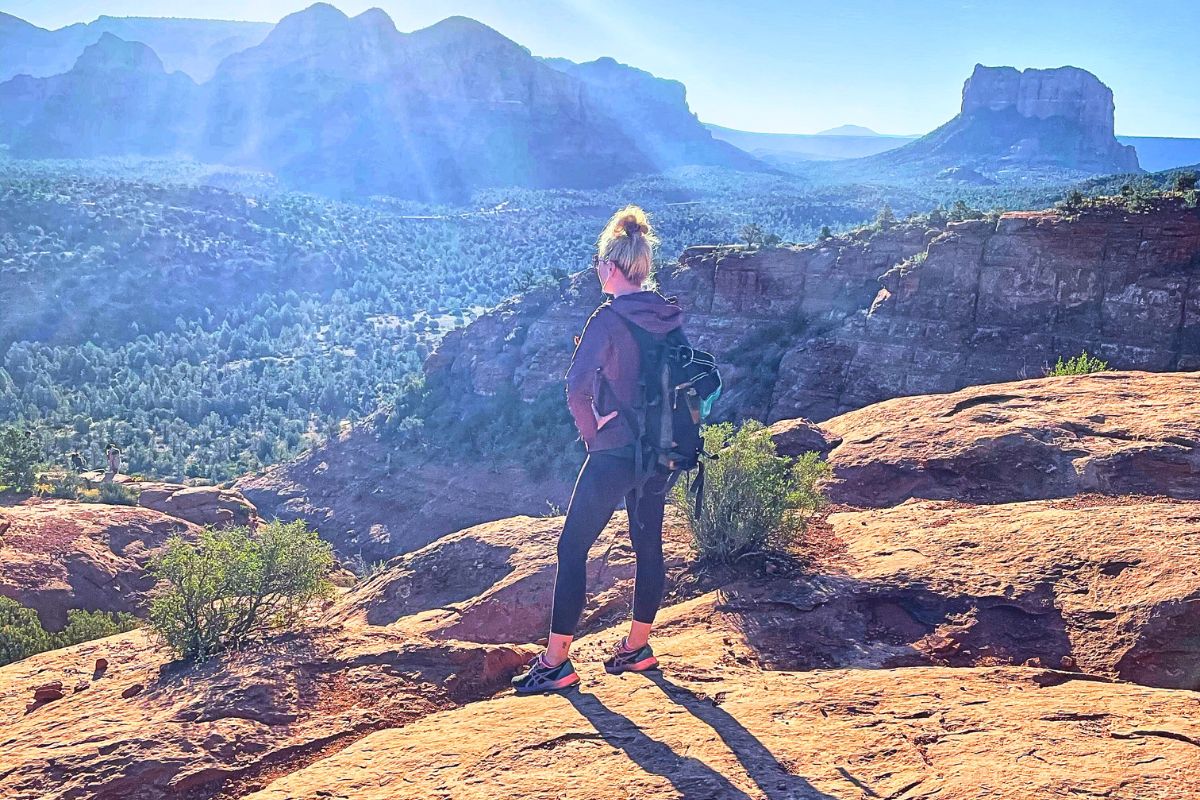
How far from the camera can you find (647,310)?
3555 millimetres

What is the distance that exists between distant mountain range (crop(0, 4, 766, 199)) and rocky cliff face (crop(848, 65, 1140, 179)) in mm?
35147

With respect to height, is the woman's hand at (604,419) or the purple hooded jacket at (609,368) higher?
the purple hooded jacket at (609,368)

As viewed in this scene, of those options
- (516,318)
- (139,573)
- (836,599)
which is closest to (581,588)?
(836,599)

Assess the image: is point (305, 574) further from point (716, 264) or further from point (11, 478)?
point (716, 264)

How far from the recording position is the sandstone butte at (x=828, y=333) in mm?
17594

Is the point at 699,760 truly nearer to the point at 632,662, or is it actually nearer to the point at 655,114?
the point at 632,662

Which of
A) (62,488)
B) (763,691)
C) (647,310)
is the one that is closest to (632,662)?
(763,691)

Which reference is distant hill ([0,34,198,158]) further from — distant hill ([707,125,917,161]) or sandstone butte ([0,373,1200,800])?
sandstone butte ([0,373,1200,800])

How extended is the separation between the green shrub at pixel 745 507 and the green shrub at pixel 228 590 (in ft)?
8.52

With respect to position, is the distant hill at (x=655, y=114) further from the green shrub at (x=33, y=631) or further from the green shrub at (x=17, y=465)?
the green shrub at (x=33, y=631)

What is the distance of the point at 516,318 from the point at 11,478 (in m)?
22.2

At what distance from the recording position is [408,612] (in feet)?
21.3

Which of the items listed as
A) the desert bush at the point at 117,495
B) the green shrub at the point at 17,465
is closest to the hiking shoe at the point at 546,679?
the desert bush at the point at 117,495

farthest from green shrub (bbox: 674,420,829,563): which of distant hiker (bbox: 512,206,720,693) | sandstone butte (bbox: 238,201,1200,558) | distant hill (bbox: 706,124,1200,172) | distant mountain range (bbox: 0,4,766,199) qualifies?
distant hill (bbox: 706,124,1200,172)
